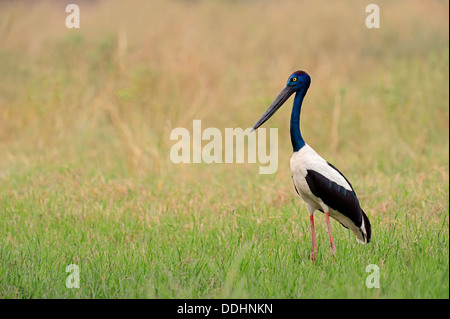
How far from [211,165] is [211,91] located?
353 centimetres

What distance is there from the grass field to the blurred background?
41 millimetres

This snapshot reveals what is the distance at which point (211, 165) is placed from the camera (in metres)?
8.26

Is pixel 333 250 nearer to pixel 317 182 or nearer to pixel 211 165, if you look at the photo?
pixel 317 182

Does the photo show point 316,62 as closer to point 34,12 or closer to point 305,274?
point 34,12

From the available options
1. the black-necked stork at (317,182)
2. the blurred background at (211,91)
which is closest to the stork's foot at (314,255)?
the black-necked stork at (317,182)

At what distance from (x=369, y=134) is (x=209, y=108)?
2691mm

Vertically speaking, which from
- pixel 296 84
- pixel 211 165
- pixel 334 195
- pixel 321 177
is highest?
pixel 211 165

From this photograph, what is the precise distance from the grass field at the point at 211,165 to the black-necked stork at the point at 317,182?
218 mm

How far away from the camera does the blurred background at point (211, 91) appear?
741cm

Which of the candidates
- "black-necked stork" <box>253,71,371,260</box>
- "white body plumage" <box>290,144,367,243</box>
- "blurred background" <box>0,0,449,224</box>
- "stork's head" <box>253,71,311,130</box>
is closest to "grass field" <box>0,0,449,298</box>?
"blurred background" <box>0,0,449,224</box>

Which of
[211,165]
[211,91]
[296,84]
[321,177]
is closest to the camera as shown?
[321,177]

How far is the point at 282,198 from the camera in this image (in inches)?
251

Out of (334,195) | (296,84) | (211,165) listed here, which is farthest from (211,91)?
(334,195)

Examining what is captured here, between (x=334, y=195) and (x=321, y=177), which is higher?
(x=321, y=177)
